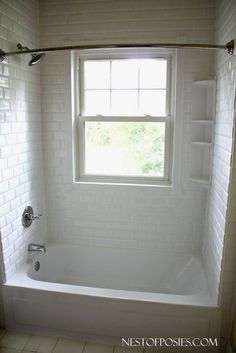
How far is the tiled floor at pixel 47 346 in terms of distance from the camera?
1765mm

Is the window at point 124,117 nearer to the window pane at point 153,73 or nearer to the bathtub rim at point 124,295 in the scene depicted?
the window pane at point 153,73

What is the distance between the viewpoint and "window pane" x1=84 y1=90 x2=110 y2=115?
2.34 metres

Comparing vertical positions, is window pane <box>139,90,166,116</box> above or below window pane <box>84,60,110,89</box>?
below

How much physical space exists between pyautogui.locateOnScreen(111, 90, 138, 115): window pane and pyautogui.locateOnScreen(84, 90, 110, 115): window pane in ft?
0.20

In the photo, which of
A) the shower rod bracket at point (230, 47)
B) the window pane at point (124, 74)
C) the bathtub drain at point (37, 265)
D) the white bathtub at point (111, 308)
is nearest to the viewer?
the shower rod bracket at point (230, 47)

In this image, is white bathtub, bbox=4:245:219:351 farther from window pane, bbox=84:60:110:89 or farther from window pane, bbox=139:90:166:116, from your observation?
window pane, bbox=84:60:110:89

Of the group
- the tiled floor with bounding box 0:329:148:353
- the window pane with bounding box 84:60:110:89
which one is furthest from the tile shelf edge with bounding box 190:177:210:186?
the tiled floor with bounding box 0:329:148:353

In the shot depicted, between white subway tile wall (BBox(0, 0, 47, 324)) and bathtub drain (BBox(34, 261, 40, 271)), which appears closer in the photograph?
white subway tile wall (BBox(0, 0, 47, 324))

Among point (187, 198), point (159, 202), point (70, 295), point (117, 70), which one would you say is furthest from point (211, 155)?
point (70, 295)

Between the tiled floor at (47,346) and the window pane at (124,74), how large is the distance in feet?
6.52

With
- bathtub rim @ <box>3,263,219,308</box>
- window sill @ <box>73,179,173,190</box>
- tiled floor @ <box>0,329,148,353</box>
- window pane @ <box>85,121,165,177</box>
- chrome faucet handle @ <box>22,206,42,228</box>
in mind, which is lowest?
tiled floor @ <box>0,329,148,353</box>

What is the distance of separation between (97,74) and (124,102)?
0.34m

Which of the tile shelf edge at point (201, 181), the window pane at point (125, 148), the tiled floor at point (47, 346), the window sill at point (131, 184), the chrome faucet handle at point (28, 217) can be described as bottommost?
the tiled floor at point (47, 346)

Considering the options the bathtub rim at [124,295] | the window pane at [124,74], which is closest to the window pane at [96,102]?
the window pane at [124,74]
